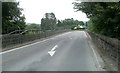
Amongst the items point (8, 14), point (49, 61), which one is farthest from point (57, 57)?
point (8, 14)

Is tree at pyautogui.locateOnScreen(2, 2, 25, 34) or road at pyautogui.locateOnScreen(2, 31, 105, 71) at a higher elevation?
tree at pyautogui.locateOnScreen(2, 2, 25, 34)

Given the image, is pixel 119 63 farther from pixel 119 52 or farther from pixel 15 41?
pixel 15 41

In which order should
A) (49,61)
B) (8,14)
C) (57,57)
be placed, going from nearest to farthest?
(49,61), (57,57), (8,14)

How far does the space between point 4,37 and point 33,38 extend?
8331 millimetres

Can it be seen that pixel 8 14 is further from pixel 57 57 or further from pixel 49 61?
pixel 49 61

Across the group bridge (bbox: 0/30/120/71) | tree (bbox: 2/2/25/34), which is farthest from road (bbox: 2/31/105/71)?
tree (bbox: 2/2/25/34)

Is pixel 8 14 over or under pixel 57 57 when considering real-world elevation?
over

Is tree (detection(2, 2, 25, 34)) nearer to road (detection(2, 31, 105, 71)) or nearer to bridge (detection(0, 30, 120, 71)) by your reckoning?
bridge (detection(0, 30, 120, 71))

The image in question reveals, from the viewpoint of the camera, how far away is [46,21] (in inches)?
4574

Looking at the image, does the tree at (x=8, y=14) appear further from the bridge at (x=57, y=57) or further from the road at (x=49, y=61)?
the road at (x=49, y=61)

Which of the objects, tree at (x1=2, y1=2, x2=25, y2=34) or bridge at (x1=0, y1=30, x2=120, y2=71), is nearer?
bridge at (x1=0, y1=30, x2=120, y2=71)

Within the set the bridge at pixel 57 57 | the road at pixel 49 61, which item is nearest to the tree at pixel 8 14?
the bridge at pixel 57 57

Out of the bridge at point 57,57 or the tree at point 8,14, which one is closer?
the bridge at point 57,57

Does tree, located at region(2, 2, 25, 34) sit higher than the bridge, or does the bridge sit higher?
tree, located at region(2, 2, 25, 34)
